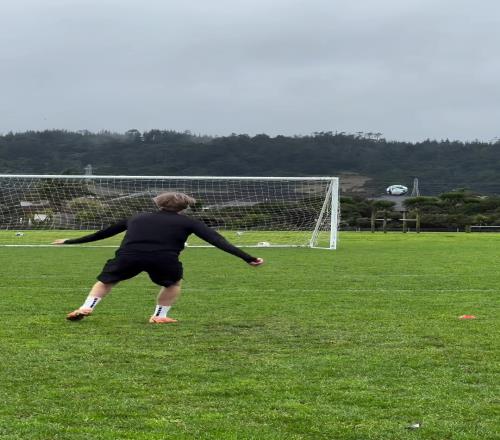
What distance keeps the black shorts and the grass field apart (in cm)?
50

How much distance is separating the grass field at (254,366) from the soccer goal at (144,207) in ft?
66.8

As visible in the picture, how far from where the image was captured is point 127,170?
9288 centimetres

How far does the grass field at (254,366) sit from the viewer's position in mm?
4473

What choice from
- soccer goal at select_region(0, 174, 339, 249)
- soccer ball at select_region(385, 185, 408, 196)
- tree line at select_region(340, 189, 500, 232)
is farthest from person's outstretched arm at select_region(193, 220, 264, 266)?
soccer ball at select_region(385, 185, 408, 196)

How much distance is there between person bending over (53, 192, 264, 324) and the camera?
8.28 meters

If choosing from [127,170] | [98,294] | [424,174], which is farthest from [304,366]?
[424,174]

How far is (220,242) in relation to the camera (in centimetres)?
816

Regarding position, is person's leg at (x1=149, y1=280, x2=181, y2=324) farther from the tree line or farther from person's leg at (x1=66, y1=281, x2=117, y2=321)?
the tree line

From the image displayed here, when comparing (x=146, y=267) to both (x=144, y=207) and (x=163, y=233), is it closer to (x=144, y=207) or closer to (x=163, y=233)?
(x=163, y=233)

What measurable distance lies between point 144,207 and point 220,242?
27.2 metres

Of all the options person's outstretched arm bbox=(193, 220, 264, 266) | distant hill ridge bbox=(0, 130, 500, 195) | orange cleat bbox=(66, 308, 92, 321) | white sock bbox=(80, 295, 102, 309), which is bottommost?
orange cleat bbox=(66, 308, 92, 321)

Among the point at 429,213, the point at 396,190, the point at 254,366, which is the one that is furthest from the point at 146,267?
the point at 396,190

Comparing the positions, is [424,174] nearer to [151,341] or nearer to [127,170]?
[127,170]

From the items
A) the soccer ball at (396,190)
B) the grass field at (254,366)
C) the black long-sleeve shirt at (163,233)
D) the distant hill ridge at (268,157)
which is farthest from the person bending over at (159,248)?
the soccer ball at (396,190)
